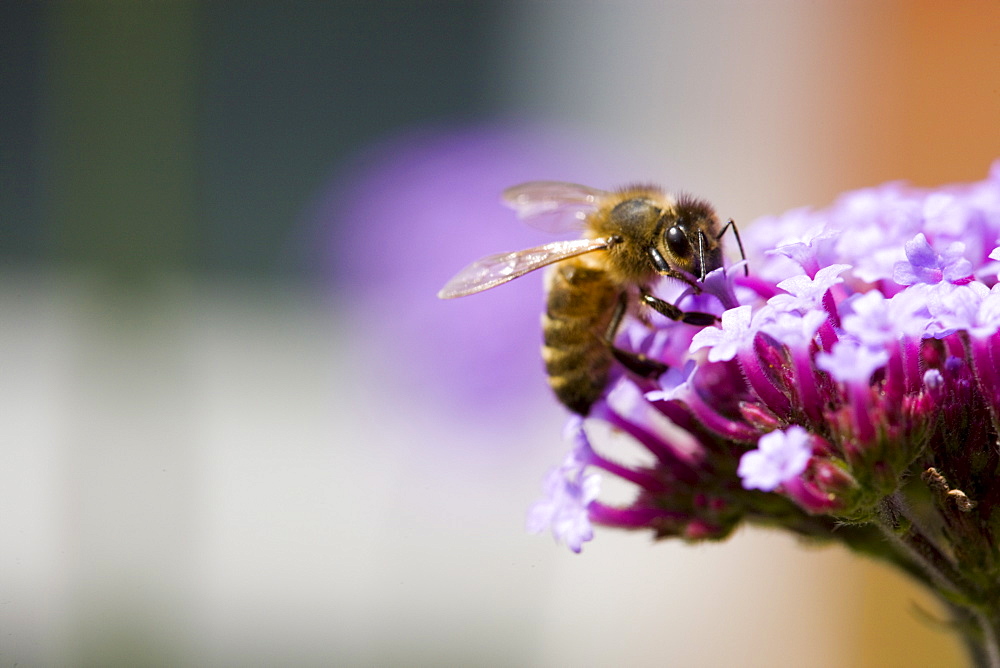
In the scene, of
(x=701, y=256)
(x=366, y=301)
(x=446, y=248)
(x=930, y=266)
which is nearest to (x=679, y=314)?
(x=701, y=256)

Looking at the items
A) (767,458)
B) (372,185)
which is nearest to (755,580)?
(372,185)

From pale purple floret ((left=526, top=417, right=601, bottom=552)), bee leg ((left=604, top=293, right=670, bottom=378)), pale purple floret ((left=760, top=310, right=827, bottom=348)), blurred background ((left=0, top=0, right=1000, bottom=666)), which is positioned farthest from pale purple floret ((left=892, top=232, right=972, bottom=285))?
blurred background ((left=0, top=0, right=1000, bottom=666))

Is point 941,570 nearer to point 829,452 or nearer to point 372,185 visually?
point 829,452

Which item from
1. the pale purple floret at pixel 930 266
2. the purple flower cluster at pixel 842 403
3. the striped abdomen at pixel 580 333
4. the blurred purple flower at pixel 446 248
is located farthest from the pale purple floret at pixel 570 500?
the blurred purple flower at pixel 446 248

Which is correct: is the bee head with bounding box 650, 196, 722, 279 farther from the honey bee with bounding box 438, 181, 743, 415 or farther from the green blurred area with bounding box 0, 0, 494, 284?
the green blurred area with bounding box 0, 0, 494, 284

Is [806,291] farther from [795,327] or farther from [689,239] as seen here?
[689,239]
